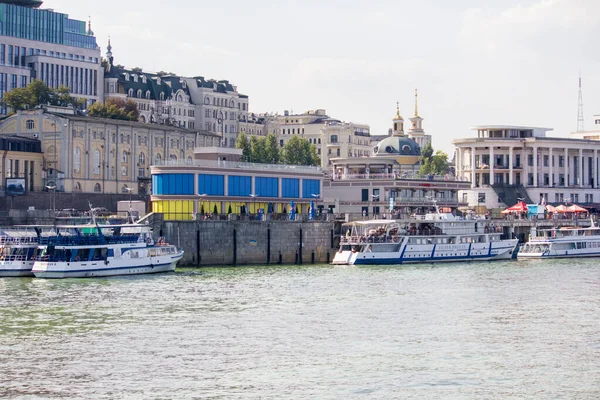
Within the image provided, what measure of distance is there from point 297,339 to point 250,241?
56988 millimetres

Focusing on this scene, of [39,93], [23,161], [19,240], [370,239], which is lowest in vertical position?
[370,239]

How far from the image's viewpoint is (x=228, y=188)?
436ft

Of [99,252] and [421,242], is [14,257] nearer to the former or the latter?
[99,252]

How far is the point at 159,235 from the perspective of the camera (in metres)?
116

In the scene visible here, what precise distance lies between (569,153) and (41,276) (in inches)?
4579

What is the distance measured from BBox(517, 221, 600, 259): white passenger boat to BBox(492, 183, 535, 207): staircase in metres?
44.7

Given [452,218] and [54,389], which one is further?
[452,218]

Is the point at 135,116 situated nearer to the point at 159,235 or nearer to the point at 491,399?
the point at 159,235

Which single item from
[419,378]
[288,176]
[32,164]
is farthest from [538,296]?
[32,164]

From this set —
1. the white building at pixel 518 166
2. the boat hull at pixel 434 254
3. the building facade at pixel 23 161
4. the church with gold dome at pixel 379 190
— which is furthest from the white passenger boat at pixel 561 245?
the building facade at pixel 23 161

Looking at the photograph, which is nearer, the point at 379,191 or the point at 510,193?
the point at 379,191

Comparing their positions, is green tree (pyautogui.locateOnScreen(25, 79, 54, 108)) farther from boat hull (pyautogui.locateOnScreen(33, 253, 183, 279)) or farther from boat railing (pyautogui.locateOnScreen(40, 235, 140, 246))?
boat railing (pyautogui.locateOnScreen(40, 235, 140, 246))

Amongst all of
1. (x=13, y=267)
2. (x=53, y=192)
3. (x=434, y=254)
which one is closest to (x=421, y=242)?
(x=434, y=254)

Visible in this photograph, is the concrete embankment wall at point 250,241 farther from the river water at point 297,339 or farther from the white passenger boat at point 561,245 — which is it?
the white passenger boat at point 561,245
